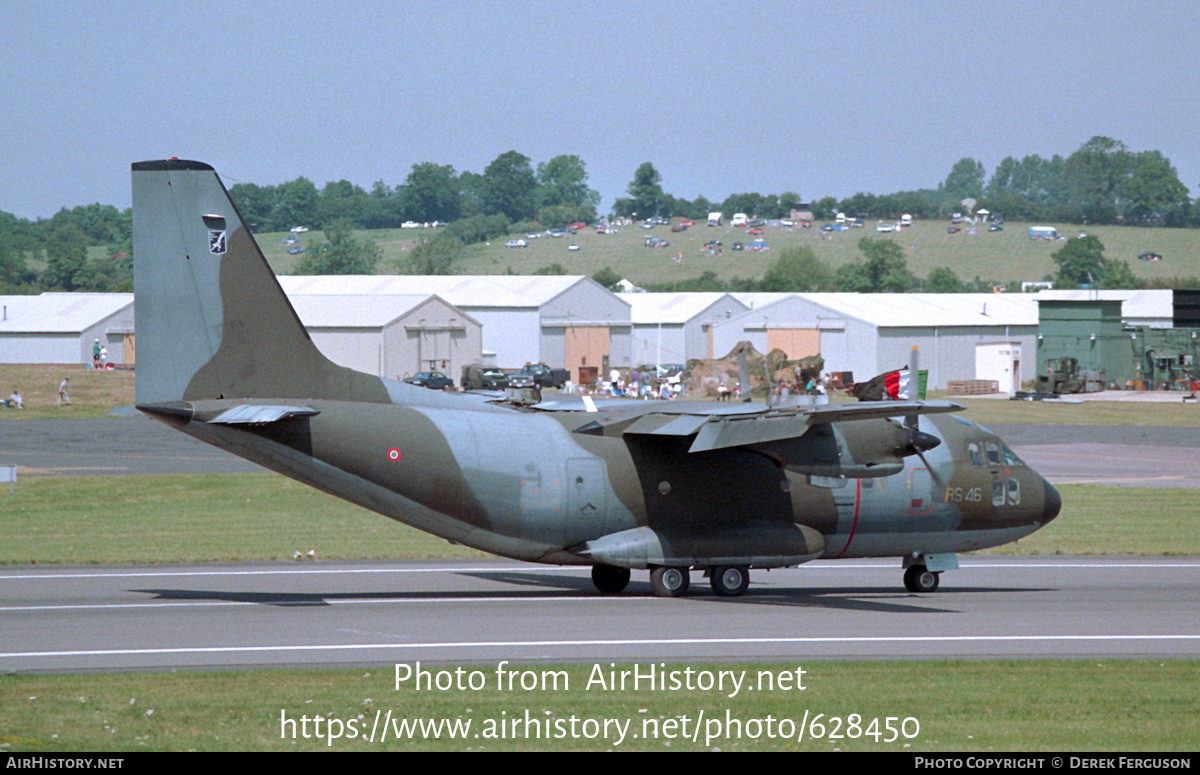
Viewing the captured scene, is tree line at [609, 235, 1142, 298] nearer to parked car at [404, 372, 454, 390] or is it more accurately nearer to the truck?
the truck

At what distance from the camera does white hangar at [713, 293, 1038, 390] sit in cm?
9381

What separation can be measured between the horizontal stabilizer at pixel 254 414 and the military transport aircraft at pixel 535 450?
0.03 m

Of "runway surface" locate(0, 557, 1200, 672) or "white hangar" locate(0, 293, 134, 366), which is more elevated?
"white hangar" locate(0, 293, 134, 366)

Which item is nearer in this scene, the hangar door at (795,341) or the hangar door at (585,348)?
the hangar door at (795,341)

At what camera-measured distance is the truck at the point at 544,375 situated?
88.1 m

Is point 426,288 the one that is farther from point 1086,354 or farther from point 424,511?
point 424,511

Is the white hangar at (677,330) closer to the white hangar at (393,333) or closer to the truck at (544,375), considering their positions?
the truck at (544,375)

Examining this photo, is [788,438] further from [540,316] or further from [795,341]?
[540,316]

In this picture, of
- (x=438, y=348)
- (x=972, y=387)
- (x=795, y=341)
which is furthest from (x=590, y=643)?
(x=795, y=341)

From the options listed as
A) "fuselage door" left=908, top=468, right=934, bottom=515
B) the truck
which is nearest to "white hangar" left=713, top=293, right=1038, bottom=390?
the truck

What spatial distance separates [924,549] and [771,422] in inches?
227

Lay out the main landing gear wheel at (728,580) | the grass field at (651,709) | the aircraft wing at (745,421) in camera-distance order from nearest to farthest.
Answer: the grass field at (651,709) → the aircraft wing at (745,421) → the main landing gear wheel at (728,580)

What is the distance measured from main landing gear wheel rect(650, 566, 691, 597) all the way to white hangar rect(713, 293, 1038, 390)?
70.2 m

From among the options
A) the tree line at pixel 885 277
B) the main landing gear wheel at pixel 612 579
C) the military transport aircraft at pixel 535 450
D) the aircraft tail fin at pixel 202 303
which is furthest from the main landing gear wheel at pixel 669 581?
the tree line at pixel 885 277
